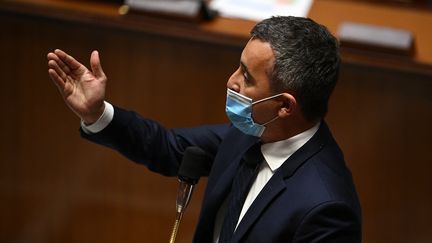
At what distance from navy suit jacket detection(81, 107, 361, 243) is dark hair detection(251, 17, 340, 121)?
0.07m

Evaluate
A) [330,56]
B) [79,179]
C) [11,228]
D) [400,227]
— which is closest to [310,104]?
[330,56]

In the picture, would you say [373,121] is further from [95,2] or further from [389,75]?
[95,2]

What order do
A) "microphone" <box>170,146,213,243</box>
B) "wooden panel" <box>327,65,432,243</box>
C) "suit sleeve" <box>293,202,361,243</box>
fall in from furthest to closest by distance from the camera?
"wooden panel" <box>327,65,432,243</box> < "microphone" <box>170,146,213,243</box> < "suit sleeve" <box>293,202,361,243</box>

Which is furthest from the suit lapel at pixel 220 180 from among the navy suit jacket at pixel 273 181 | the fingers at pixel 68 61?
the fingers at pixel 68 61

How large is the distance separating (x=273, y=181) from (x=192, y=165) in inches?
5.0

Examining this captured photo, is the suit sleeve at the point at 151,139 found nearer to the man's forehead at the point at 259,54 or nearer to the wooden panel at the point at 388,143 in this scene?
the man's forehead at the point at 259,54

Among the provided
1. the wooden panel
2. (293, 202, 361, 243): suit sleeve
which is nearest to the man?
(293, 202, 361, 243): suit sleeve

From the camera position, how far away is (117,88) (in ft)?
5.60

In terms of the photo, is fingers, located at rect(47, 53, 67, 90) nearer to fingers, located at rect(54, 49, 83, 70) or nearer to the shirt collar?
fingers, located at rect(54, 49, 83, 70)

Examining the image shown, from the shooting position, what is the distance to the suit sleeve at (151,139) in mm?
1148

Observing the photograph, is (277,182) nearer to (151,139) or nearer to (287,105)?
(287,105)

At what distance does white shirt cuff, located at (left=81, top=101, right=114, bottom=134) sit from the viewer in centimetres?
113

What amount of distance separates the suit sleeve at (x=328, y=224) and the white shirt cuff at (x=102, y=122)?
0.34 m

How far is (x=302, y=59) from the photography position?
973 mm
